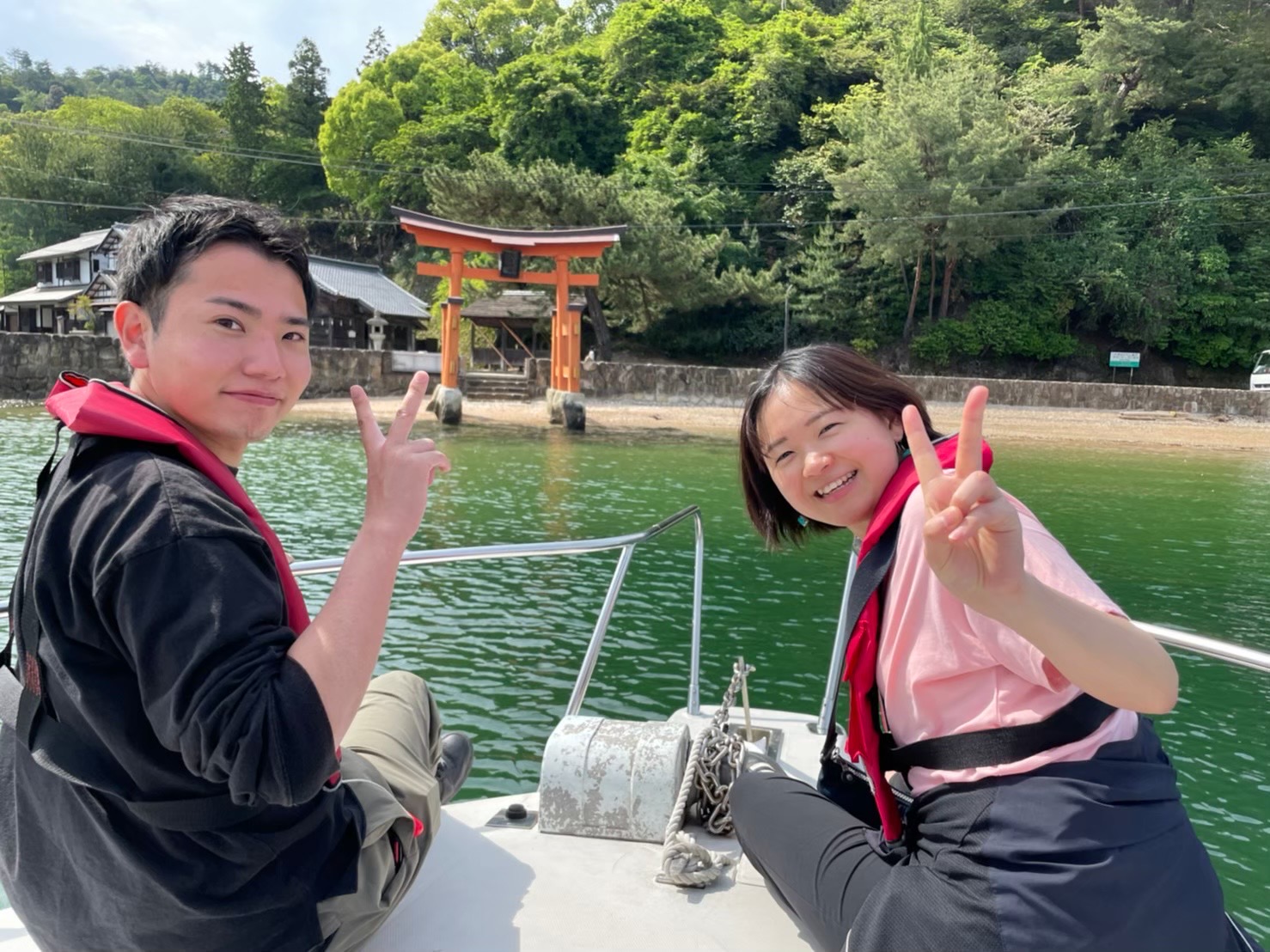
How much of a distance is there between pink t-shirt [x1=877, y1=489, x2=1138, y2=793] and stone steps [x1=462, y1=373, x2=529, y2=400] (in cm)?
2429

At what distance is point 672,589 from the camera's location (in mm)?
8305

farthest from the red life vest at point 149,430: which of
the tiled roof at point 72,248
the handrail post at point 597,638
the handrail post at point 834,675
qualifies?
the tiled roof at point 72,248

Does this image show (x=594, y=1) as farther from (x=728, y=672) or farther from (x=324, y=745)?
Result: (x=324, y=745)

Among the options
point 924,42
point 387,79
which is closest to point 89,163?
point 387,79

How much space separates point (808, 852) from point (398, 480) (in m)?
1.01

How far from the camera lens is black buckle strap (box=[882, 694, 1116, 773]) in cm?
128

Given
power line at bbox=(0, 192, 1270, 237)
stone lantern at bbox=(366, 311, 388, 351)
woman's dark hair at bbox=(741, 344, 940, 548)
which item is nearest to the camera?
woman's dark hair at bbox=(741, 344, 940, 548)

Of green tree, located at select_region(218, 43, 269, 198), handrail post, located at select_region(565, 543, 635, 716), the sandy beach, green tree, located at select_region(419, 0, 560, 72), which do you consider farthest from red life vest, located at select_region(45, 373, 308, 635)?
green tree, located at select_region(419, 0, 560, 72)

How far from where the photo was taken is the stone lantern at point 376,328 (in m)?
28.7

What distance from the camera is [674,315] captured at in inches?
1259

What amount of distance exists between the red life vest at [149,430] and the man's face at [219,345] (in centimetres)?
6

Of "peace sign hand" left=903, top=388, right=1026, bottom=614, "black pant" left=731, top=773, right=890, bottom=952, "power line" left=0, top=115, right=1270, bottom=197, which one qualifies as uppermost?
"power line" left=0, top=115, right=1270, bottom=197

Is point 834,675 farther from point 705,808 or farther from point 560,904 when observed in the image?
point 560,904

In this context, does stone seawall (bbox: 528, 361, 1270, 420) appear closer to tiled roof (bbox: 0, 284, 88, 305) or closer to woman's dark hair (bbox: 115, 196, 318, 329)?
tiled roof (bbox: 0, 284, 88, 305)
